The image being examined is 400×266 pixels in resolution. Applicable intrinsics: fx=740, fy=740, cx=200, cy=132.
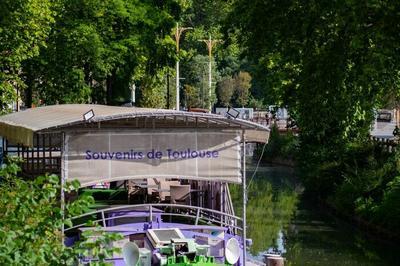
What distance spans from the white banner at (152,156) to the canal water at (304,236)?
30.2 feet

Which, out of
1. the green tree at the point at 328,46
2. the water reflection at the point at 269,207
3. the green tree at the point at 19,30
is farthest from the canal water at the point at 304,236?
the green tree at the point at 19,30

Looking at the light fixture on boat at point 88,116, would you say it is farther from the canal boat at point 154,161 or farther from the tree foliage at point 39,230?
the tree foliage at point 39,230

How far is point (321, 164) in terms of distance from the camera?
36781 mm

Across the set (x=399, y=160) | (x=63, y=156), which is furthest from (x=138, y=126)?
(x=399, y=160)

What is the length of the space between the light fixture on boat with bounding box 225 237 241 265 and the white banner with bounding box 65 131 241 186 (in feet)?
4.77

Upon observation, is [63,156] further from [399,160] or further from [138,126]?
[399,160]

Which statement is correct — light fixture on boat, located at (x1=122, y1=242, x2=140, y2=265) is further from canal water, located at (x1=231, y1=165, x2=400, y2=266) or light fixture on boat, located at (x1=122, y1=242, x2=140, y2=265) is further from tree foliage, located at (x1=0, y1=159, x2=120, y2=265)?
canal water, located at (x1=231, y1=165, x2=400, y2=266)

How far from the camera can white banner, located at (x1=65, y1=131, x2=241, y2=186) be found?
12.9 m

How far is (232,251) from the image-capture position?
13148mm

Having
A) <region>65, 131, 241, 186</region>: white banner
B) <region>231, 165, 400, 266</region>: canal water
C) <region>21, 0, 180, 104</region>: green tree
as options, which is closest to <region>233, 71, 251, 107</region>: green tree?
<region>231, 165, 400, 266</region>: canal water

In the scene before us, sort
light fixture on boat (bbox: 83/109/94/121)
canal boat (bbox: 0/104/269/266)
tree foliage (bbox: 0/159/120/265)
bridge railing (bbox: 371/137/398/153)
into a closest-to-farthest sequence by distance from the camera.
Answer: tree foliage (bbox: 0/159/120/265) → light fixture on boat (bbox: 83/109/94/121) → canal boat (bbox: 0/104/269/266) → bridge railing (bbox: 371/137/398/153)

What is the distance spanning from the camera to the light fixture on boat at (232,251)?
13.1 meters

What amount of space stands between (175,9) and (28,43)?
12084 mm

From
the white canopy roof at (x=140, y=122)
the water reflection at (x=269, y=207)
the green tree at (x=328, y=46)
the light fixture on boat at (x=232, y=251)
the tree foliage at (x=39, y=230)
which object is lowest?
the water reflection at (x=269, y=207)
